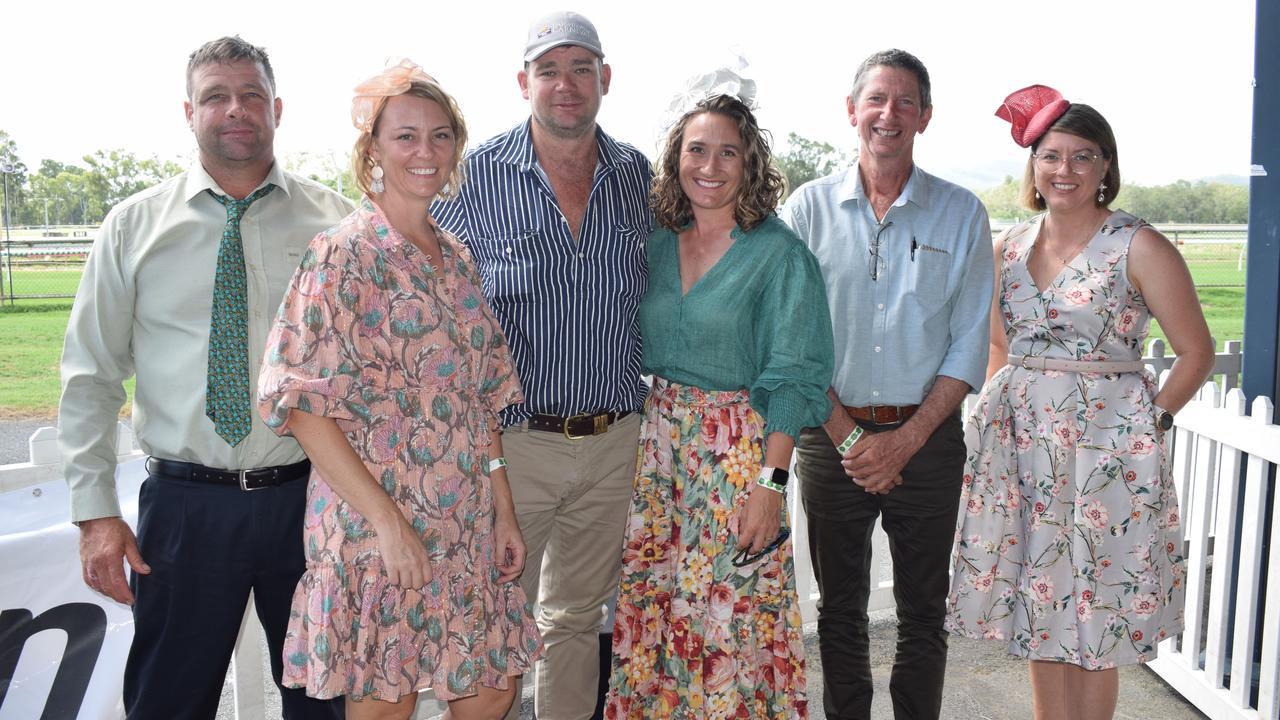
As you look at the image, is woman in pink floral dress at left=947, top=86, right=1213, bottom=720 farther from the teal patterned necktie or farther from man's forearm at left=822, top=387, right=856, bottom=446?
the teal patterned necktie

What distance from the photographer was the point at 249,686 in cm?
304

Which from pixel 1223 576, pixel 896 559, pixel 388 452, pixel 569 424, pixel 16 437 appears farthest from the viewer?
pixel 16 437

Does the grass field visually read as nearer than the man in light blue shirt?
No

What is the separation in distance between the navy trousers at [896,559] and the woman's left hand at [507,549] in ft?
3.17

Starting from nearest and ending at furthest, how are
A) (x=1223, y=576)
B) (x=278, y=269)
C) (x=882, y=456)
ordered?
1. (x=278, y=269)
2. (x=882, y=456)
3. (x=1223, y=576)

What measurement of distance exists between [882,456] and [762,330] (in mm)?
535

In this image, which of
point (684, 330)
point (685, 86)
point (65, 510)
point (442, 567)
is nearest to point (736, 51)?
point (685, 86)

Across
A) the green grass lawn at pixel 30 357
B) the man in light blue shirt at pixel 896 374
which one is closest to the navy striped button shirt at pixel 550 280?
the man in light blue shirt at pixel 896 374

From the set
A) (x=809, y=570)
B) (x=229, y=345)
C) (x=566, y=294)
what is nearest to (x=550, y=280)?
(x=566, y=294)

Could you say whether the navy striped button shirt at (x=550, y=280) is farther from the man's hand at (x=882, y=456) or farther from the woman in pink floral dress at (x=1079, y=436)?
the woman in pink floral dress at (x=1079, y=436)

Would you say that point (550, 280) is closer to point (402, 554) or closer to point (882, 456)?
point (402, 554)

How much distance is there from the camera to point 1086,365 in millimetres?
2586

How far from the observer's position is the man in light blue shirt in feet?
8.54

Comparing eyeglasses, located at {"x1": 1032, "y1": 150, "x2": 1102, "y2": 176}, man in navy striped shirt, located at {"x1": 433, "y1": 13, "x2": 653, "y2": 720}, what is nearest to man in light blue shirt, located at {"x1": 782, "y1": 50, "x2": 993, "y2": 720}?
eyeglasses, located at {"x1": 1032, "y1": 150, "x2": 1102, "y2": 176}
